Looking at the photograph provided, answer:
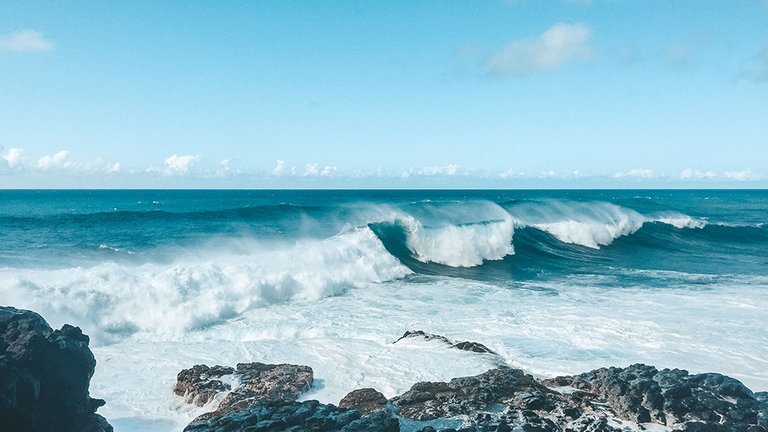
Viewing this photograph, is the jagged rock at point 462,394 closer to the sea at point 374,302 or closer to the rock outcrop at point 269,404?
the rock outcrop at point 269,404

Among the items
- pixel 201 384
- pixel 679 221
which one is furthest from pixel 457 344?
pixel 679 221

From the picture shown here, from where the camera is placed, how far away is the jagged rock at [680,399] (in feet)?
18.2

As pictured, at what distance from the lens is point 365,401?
632 centimetres

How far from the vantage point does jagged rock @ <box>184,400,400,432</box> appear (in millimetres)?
4875

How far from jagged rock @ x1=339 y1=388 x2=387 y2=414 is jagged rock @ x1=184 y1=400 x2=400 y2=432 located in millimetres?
1001

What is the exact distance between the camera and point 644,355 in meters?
8.96

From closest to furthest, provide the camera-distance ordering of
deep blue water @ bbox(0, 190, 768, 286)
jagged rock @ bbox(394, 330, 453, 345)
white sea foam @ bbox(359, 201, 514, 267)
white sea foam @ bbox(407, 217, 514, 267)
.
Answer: jagged rock @ bbox(394, 330, 453, 345), deep blue water @ bbox(0, 190, 768, 286), white sea foam @ bbox(407, 217, 514, 267), white sea foam @ bbox(359, 201, 514, 267)

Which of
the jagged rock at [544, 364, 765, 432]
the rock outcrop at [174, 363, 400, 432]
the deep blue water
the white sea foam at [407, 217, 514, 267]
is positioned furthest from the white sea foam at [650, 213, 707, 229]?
the rock outcrop at [174, 363, 400, 432]

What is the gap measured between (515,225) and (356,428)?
1016 inches

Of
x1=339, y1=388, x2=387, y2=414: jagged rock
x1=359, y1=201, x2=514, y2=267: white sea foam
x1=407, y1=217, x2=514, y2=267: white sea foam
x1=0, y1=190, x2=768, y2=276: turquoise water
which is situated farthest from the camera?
x1=359, y1=201, x2=514, y2=267: white sea foam

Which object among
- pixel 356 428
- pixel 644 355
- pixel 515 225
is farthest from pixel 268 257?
pixel 515 225

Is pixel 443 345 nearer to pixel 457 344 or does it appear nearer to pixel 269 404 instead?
pixel 457 344

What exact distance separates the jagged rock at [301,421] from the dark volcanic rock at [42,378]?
1.36m

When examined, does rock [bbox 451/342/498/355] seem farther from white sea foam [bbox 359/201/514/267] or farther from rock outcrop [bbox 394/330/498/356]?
white sea foam [bbox 359/201/514/267]
